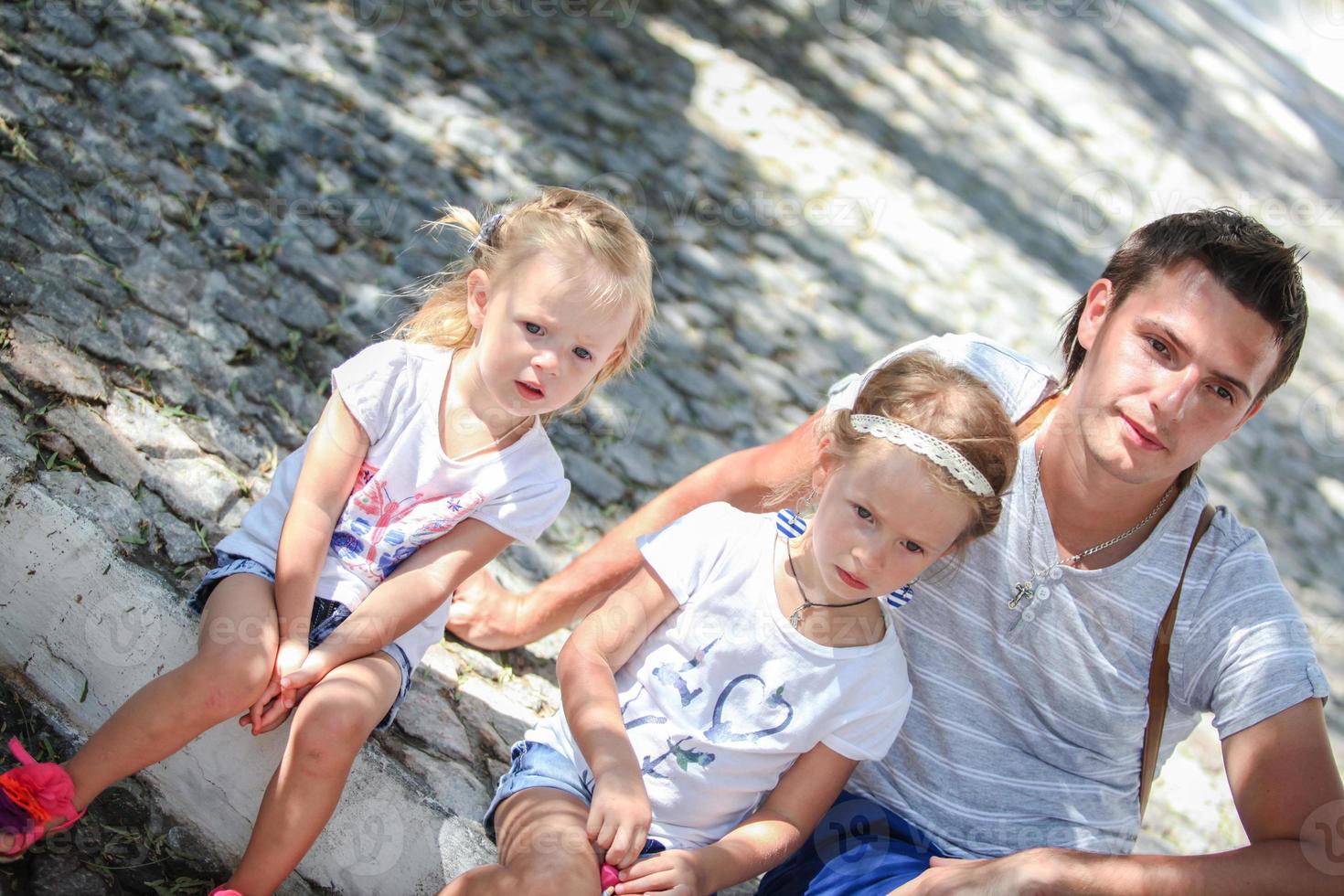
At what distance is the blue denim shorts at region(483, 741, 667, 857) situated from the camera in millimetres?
2367

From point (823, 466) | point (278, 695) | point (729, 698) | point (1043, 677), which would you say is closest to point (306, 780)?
point (278, 695)

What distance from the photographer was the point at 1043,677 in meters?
2.58

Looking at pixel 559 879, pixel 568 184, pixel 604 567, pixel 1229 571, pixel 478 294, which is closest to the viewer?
pixel 559 879

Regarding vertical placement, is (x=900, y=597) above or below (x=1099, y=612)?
below

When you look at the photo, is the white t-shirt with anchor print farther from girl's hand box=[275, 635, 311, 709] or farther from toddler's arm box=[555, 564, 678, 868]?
girl's hand box=[275, 635, 311, 709]

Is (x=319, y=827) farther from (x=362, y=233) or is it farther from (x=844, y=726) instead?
(x=362, y=233)

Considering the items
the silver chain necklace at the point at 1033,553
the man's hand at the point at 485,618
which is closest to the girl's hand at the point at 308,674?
the man's hand at the point at 485,618

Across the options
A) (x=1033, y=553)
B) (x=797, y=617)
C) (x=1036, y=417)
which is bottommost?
(x=797, y=617)

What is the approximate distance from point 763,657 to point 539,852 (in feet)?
1.91

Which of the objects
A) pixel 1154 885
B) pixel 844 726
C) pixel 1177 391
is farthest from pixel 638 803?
pixel 1177 391

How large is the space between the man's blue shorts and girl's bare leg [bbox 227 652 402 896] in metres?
0.93

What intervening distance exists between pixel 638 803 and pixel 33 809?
3.52 ft

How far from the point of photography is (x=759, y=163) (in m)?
5.85

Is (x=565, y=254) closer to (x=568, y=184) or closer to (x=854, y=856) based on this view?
(x=854, y=856)
